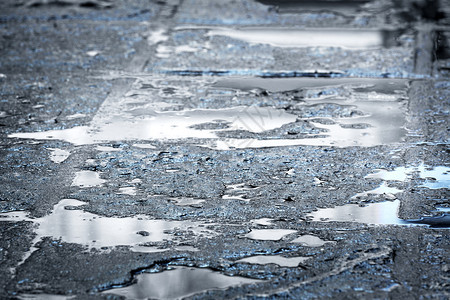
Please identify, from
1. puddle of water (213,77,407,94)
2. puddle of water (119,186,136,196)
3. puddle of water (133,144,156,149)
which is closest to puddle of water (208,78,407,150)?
puddle of water (213,77,407,94)

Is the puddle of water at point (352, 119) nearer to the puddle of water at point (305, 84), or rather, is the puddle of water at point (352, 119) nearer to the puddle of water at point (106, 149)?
the puddle of water at point (305, 84)

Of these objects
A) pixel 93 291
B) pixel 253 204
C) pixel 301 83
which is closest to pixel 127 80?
pixel 301 83

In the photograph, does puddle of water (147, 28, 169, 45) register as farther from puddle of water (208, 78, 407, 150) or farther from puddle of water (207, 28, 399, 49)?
puddle of water (208, 78, 407, 150)

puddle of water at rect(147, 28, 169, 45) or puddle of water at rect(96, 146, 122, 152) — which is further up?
puddle of water at rect(147, 28, 169, 45)

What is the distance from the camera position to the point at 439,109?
3613 mm

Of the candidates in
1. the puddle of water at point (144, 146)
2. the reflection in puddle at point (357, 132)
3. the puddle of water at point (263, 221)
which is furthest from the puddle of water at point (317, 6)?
the puddle of water at point (263, 221)

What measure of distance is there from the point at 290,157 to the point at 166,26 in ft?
8.14

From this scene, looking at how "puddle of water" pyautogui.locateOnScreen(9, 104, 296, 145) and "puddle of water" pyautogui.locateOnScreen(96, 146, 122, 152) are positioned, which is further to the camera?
"puddle of water" pyautogui.locateOnScreen(9, 104, 296, 145)

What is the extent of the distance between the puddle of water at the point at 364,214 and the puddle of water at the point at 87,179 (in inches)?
34.6

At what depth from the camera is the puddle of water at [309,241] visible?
7.89 ft

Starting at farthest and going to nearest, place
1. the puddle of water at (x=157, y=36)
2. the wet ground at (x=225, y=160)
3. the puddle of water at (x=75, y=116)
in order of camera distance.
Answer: the puddle of water at (x=157, y=36)
the puddle of water at (x=75, y=116)
the wet ground at (x=225, y=160)

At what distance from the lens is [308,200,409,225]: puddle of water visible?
256 cm

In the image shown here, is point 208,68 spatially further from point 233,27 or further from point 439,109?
point 439,109

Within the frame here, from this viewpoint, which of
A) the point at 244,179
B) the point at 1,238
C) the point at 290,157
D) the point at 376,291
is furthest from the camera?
the point at 290,157
